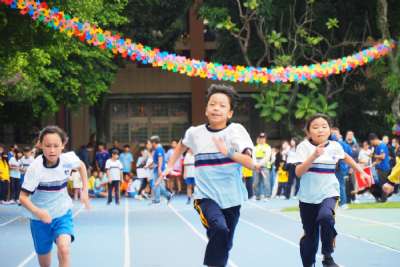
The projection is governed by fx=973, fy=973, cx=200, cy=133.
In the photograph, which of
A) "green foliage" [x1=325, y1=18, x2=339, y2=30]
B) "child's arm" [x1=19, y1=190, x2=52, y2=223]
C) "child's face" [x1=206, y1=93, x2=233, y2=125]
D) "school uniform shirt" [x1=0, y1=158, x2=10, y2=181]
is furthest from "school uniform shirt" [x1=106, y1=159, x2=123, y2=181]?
"child's face" [x1=206, y1=93, x2=233, y2=125]

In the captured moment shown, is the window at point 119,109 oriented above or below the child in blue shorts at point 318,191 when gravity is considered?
above

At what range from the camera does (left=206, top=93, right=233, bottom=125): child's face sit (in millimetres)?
9000

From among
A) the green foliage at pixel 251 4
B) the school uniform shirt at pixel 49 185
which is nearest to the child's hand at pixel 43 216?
the school uniform shirt at pixel 49 185

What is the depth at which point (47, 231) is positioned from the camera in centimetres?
966

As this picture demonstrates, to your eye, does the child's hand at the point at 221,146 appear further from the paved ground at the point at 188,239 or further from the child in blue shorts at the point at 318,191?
the paved ground at the point at 188,239

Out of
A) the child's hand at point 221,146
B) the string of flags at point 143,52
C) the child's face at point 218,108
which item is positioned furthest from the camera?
the string of flags at point 143,52

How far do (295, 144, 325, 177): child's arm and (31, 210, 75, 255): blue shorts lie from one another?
8.30 ft

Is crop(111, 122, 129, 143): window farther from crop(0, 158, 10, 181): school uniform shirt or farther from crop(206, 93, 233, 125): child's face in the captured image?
crop(206, 93, 233, 125): child's face

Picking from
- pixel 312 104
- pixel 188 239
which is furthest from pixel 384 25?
pixel 188 239

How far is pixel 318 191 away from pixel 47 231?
9.73 ft

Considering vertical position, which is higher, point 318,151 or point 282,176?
point 318,151

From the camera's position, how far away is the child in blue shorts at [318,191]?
34.3ft

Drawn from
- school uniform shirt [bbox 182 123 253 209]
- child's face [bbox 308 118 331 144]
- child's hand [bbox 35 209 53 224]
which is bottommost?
child's hand [bbox 35 209 53 224]

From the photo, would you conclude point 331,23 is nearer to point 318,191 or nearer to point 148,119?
point 148,119
